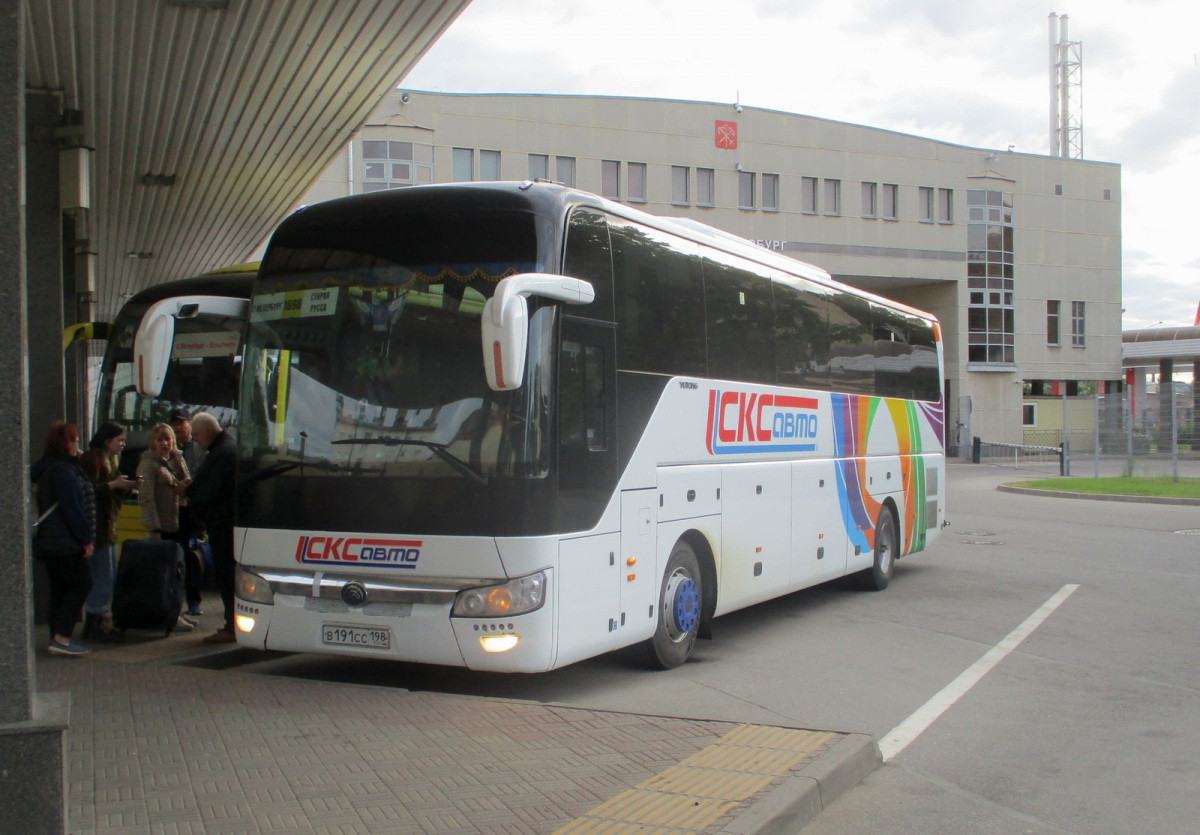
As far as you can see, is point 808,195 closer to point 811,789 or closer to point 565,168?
point 565,168

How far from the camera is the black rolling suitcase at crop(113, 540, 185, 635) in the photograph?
9.20m

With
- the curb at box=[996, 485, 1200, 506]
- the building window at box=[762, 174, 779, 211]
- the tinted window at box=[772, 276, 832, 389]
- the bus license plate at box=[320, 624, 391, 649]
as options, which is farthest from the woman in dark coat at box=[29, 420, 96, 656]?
the building window at box=[762, 174, 779, 211]

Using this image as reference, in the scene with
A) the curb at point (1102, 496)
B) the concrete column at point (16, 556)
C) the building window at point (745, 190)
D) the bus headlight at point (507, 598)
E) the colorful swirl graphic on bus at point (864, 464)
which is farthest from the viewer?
the building window at point (745, 190)

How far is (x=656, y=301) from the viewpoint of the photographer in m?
8.55

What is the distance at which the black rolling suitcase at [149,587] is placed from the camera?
920 centimetres

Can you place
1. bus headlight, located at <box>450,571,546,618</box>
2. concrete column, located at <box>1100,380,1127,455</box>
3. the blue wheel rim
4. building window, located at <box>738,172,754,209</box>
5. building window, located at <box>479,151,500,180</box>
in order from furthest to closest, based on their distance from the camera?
building window, located at <box>738,172,754,209</box> < building window, located at <box>479,151,500,180</box> < concrete column, located at <box>1100,380,1127,455</box> < the blue wheel rim < bus headlight, located at <box>450,571,546,618</box>

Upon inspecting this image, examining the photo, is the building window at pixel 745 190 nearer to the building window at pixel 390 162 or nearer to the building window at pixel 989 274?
the building window at pixel 989 274

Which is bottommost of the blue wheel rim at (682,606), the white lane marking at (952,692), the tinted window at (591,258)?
the white lane marking at (952,692)

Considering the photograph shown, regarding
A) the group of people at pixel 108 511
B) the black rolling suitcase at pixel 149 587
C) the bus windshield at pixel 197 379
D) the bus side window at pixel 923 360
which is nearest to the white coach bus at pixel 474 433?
the group of people at pixel 108 511

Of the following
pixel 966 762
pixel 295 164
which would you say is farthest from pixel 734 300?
pixel 295 164

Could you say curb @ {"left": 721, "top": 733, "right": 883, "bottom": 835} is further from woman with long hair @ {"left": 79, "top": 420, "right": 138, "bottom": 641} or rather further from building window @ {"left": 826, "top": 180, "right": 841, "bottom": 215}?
building window @ {"left": 826, "top": 180, "right": 841, "bottom": 215}

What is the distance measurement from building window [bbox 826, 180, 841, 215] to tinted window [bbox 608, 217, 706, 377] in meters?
45.9

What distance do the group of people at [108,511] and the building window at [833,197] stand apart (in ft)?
149

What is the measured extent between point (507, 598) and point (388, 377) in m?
1.62
